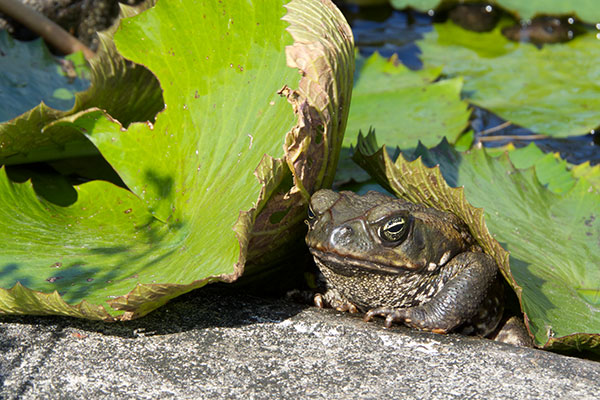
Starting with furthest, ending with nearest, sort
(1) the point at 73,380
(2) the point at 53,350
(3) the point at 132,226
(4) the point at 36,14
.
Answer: (4) the point at 36,14
(3) the point at 132,226
(2) the point at 53,350
(1) the point at 73,380

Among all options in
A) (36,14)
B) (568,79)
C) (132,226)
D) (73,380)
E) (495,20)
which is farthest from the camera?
(495,20)

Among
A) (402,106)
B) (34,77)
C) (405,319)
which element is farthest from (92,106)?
(402,106)

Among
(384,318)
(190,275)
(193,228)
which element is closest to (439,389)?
(384,318)

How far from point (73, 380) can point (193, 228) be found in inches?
29.3

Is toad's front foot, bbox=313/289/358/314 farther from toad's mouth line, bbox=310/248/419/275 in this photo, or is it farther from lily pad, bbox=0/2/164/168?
lily pad, bbox=0/2/164/168

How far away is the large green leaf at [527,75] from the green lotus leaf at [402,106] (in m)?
0.54

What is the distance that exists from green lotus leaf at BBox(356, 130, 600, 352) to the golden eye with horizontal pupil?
0.81 ft

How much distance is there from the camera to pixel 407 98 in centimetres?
441

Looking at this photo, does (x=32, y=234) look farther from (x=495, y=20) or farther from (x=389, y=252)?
(x=495, y=20)

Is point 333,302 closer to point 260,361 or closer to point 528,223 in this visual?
point 260,361

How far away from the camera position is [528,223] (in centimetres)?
307

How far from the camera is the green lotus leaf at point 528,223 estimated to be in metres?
2.47

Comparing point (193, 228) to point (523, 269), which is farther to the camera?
point (523, 269)

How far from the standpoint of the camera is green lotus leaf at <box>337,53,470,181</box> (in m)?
4.03
